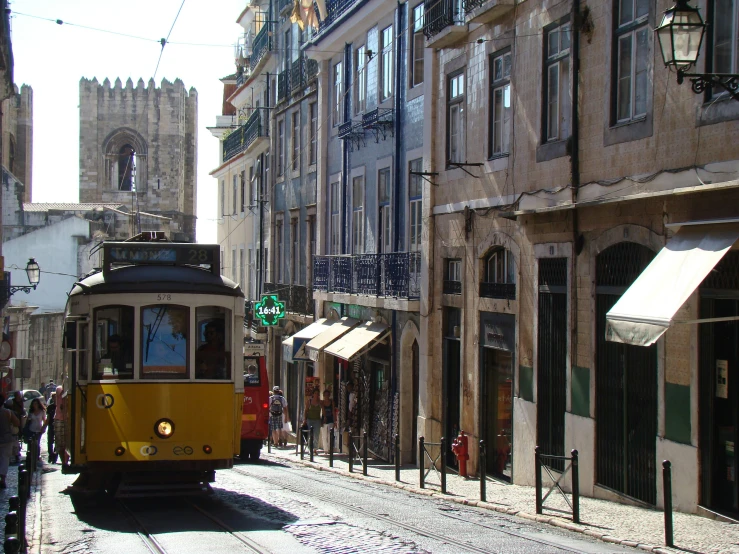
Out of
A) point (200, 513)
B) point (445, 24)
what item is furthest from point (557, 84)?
point (200, 513)

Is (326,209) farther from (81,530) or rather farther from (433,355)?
(81,530)

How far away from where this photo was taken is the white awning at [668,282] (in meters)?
10.8

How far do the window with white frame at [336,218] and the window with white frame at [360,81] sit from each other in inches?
95.9

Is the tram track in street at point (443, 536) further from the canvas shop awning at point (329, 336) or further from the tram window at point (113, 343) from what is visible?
the canvas shop awning at point (329, 336)

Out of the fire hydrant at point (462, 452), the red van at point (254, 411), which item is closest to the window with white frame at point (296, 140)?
the red van at point (254, 411)

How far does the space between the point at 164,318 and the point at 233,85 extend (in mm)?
42114

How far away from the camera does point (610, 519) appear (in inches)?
477

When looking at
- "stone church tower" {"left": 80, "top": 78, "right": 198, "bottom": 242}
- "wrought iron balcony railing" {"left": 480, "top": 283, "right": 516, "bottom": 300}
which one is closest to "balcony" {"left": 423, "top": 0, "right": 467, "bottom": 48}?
"wrought iron balcony railing" {"left": 480, "top": 283, "right": 516, "bottom": 300}

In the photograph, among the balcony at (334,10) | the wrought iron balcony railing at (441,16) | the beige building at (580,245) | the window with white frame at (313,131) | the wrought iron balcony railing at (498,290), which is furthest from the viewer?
the window with white frame at (313,131)

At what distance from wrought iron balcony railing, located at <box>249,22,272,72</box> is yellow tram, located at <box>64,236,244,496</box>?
25.1 m

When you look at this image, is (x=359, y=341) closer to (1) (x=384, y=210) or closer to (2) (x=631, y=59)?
(1) (x=384, y=210)

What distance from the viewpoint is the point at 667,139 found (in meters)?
12.7

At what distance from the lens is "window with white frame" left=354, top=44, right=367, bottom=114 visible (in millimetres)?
25719

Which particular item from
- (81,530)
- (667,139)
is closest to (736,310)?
(667,139)
